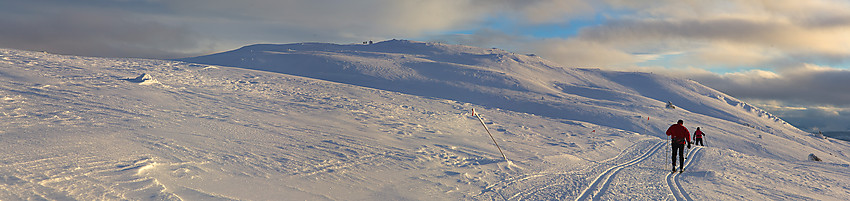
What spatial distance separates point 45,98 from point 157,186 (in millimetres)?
11087

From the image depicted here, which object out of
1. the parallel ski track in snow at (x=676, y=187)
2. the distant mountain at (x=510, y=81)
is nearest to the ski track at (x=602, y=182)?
the parallel ski track in snow at (x=676, y=187)

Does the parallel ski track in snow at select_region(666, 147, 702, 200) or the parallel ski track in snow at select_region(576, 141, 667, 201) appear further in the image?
the parallel ski track in snow at select_region(666, 147, 702, 200)

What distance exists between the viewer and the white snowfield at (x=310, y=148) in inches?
315

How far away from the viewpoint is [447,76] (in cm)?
3991

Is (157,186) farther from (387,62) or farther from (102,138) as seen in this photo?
(387,62)

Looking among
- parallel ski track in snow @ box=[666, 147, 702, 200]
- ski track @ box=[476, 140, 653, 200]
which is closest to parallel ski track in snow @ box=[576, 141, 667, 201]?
ski track @ box=[476, 140, 653, 200]

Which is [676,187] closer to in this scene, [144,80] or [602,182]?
[602,182]

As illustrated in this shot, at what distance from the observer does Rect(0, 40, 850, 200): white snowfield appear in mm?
8000

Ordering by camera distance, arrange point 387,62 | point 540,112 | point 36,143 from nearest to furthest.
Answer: point 36,143, point 540,112, point 387,62

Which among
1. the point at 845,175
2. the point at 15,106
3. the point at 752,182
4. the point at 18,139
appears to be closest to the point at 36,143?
the point at 18,139

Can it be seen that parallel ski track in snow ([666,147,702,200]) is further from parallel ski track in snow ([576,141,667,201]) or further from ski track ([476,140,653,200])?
ski track ([476,140,653,200])

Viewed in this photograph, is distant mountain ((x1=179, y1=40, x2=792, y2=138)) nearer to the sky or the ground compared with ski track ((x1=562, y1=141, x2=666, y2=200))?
nearer to the sky

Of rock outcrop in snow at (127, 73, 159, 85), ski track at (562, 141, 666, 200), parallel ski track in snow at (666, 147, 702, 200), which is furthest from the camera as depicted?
rock outcrop in snow at (127, 73, 159, 85)

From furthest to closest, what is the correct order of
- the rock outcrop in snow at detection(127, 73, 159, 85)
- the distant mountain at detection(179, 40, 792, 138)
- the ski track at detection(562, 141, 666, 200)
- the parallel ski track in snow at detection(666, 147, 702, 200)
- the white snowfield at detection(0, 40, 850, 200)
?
1. the distant mountain at detection(179, 40, 792, 138)
2. the rock outcrop in snow at detection(127, 73, 159, 85)
3. the parallel ski track in snow at detection(666, 147, 702, 200)
4. the ski track at detection(562, 141, 666, 200)
5. the white snowfield at detection(0, 40, 850, 200)
